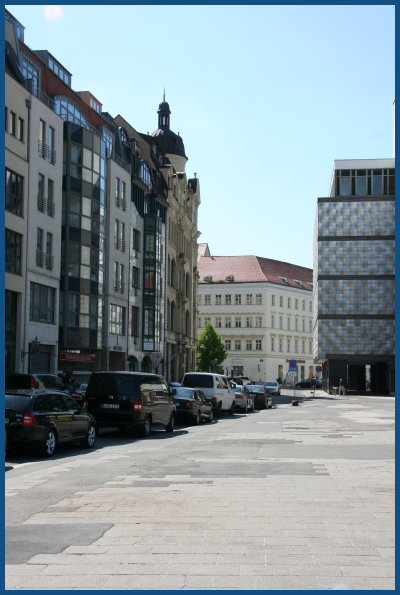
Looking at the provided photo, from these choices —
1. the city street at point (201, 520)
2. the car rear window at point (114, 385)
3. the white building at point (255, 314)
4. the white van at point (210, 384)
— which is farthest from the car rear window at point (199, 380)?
the white building at point (255, 314)

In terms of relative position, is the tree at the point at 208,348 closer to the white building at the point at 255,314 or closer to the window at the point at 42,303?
the white building at the point at 255,314

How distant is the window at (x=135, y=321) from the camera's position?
5403 cm

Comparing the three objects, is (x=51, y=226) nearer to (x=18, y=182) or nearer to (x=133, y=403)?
(x=18, y=182)

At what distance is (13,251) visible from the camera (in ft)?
116

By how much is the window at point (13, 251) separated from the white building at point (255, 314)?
7734cm

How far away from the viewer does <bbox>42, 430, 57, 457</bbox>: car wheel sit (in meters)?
16.3

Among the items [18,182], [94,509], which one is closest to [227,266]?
[18,182]

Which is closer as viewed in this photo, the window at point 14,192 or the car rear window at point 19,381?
the car rear window at point 19,381

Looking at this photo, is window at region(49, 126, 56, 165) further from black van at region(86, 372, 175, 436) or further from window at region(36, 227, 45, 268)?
black van at region(86, 372, 175, 436)

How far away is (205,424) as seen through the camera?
29438 millimetres

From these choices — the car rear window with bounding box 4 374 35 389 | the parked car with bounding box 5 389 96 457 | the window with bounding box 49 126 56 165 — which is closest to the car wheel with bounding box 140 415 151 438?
the car rear window with bounding box 4 374 35 389

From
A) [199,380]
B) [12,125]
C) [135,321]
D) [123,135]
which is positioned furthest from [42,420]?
[123,135]

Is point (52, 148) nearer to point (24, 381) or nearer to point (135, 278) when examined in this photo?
point (135, 278)

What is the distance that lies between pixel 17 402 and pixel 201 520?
8.33 m
